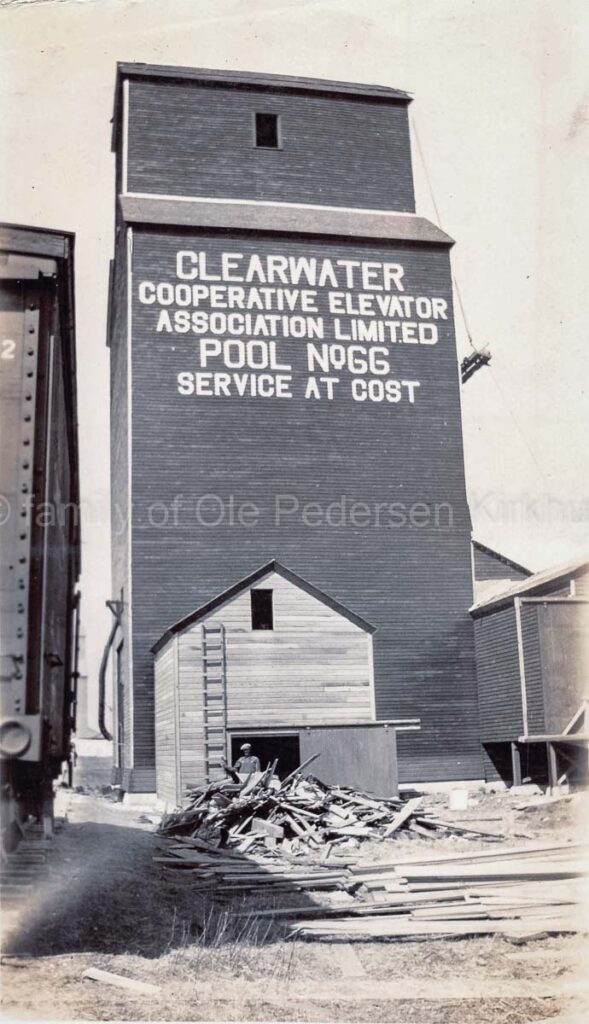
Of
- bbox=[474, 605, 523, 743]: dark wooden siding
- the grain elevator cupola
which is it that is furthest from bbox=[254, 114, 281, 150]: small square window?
bbox=[474, 605, 523, 743]: dark wooden siding

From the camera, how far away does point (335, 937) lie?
1041 cm

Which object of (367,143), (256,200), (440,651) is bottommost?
(440,651)

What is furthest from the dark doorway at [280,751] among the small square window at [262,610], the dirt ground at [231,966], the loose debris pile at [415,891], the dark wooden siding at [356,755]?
the dirt ground at [231,966]

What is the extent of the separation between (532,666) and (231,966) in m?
16.9

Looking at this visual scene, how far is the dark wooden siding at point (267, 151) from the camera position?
1144 inches

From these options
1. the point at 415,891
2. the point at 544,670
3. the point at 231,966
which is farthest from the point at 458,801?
the point at 231,966

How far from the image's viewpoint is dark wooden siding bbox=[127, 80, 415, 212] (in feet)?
95.3

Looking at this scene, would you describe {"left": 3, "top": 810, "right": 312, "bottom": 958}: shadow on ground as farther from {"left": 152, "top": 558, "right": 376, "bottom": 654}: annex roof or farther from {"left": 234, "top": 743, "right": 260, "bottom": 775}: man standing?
{"left": 152, "top": 558, "right": 376, "bottom": 654}: annex roof

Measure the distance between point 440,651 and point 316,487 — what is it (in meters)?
5.74

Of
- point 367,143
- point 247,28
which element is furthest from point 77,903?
point 367,143

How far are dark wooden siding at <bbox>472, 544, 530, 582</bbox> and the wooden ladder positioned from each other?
9437 mm

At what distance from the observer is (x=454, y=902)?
11227 mm

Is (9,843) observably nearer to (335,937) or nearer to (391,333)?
(335,937)

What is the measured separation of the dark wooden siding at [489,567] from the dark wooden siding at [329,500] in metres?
0.83
